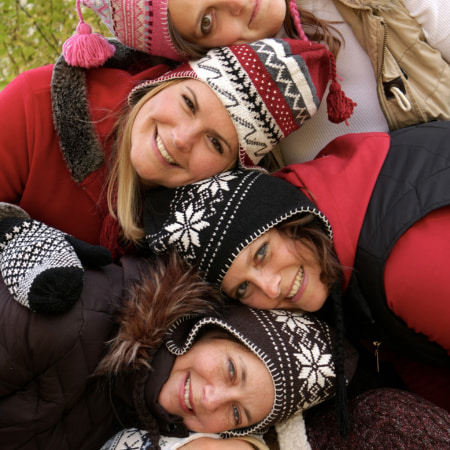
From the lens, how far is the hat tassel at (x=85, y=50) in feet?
5.90

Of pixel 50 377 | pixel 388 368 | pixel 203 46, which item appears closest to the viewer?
pixel 50 377

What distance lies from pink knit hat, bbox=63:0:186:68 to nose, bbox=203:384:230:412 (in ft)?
3.91

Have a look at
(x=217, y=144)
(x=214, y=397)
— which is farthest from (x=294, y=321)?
(x=217, y=144)

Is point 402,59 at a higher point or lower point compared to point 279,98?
lower

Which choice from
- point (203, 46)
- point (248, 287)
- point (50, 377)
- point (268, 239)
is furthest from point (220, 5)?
point (50, 377)

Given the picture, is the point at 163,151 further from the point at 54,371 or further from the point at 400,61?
the point at 400,61

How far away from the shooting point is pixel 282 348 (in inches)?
62.3

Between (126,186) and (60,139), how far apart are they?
31 cm

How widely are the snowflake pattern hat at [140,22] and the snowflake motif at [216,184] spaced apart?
0.49 metres

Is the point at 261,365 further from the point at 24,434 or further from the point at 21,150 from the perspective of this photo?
the point at 21,150

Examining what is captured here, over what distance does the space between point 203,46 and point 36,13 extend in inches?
66.8

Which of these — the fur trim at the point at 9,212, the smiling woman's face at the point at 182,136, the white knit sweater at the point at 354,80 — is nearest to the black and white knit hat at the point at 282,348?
the smiling woman's face at the point at 182,136

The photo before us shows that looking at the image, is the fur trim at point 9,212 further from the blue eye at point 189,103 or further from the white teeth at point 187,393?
the white teeth at point 187,393

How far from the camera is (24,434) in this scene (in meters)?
1.51
